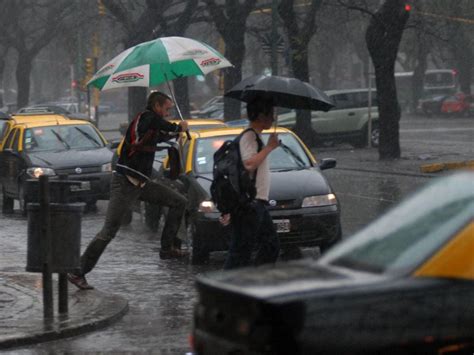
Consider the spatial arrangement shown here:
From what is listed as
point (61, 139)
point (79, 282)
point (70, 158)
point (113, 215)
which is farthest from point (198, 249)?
point (61, 139)

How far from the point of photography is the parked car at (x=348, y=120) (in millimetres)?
39562

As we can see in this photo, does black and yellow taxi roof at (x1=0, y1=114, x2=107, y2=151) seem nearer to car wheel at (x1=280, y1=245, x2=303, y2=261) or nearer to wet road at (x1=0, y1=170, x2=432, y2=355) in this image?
wet road at (x1=0, y1=170, x2=432, y2=355)

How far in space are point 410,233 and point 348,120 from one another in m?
34.0

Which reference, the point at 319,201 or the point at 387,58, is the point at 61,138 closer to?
the point at 319,201

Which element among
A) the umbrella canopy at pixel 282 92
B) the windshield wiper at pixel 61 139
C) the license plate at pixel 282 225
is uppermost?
the umbrella canopy at pixel 282 92

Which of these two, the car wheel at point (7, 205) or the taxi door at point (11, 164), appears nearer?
the taxi door at point (11, 164)

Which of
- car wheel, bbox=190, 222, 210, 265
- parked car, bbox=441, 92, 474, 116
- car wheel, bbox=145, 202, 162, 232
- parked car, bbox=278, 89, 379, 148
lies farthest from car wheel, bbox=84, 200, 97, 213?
parked car, bbox=441, 92, 474, 116

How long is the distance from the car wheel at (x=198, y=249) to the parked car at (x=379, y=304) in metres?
7.73

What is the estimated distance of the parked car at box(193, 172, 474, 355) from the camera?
5.50m

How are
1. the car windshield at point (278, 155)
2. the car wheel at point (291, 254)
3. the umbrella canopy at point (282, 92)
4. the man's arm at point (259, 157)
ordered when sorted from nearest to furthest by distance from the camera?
the man's arm at point (259, 157) → the umbrella canopy at point (282, 92) → the car wheel at point (291, 254) → the car windshield at point (278, 155)

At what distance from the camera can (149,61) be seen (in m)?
13.3

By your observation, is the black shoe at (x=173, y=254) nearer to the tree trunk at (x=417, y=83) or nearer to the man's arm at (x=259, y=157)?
the man's arm at (x=259, y=157)

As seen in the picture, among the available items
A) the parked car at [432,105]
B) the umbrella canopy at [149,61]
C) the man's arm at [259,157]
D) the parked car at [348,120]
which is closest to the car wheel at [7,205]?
the umbrella canopy at [149,61]

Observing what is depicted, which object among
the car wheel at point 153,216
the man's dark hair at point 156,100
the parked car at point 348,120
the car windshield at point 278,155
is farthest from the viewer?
the parked car at point 348,120
